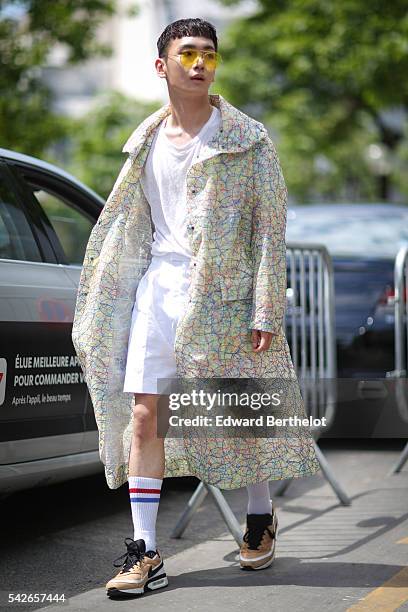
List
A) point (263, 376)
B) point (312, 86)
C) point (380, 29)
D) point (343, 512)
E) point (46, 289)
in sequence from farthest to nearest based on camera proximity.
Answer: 1. point (312, 86)
2. point (380, 29)
3. point (343, 512)
4. point (46, 289)
5. point (263, 376)

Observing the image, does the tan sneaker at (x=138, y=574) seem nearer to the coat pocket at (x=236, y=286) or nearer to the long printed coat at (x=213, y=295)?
the long printed coat at (x=213, y=295)

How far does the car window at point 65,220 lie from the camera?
5.48 meters

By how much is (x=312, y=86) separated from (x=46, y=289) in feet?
67.0

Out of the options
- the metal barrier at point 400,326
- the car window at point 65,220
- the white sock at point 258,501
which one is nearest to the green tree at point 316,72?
the metal barrier at point 400,326

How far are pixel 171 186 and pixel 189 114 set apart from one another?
0.92 feet

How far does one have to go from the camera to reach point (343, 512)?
5.83 metres

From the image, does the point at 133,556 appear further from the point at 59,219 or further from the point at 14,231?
the point at 59,219

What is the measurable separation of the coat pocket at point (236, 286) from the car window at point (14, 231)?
3.62 ft

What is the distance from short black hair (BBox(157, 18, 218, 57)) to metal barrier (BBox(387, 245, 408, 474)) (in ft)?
9.44

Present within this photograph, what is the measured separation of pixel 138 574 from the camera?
4184 millimetres

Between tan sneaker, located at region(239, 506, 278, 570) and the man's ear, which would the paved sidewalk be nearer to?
tan sneaker, located at region(239, 506, 278, 570)

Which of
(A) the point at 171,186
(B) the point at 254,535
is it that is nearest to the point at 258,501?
(B) the point at 254,535

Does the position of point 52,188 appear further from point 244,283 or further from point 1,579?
point 1,579

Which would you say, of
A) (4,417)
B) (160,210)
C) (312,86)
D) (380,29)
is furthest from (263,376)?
(312,86)
